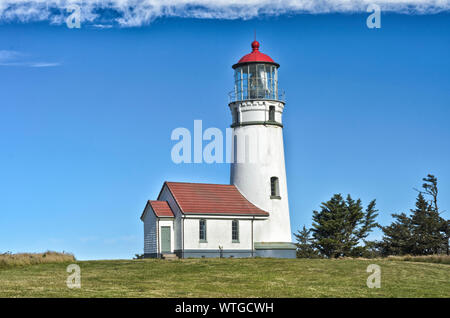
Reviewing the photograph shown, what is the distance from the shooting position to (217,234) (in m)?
41.4

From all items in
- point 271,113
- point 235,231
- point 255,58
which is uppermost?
point 255,58

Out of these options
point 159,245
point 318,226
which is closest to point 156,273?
point 159,245

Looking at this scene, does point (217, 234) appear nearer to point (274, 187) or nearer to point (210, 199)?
point (210, 199)

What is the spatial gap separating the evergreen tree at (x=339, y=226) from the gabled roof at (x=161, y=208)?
1370 centimetres

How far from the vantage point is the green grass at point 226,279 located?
23.4 meters

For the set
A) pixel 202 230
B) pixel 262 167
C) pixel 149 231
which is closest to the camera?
pixel 202 230

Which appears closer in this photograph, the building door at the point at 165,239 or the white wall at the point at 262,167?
the building door at the point at 165,239

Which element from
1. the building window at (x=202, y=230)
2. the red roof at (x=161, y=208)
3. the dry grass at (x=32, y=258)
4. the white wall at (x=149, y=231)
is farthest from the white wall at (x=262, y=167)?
the dry grass at (x=32, y=258)

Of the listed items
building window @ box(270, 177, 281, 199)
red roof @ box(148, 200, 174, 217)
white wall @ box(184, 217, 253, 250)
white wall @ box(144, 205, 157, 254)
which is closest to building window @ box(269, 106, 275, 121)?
building window @ box(270, 177, 281, 199)

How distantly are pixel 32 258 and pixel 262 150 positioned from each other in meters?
15.4

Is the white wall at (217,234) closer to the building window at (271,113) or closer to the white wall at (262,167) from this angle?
the white wall at (262,167)

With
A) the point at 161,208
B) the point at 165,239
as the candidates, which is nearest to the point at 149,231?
the point at 165,239
